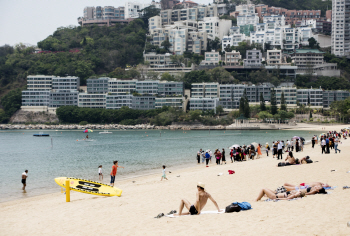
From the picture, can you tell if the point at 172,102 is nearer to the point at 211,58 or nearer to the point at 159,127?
the point at 159,127

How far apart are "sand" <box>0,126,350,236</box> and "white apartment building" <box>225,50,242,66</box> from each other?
376 ft

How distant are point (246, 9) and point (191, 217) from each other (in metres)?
168

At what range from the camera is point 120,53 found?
140375 mm

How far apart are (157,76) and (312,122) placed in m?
54.4

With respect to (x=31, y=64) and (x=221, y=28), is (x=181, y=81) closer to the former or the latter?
(x=221, y=28)

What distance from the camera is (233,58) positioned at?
130250 millimetres

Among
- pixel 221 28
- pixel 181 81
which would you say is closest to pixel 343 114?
pixel 181 81

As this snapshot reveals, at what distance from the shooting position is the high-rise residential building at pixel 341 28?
135750 millimetres

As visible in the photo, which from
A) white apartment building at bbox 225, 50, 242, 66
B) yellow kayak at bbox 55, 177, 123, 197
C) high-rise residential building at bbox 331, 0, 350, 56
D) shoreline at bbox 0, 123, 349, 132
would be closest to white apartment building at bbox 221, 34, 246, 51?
white apartment building at bbox 225, 50, 242, 66

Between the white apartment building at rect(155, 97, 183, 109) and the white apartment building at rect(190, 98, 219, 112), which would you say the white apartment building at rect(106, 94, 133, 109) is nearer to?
the white apartment building at rect(155, 97, 183, 109)

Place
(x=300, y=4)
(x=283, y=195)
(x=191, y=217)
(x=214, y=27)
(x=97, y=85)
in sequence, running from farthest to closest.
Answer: (x=300, y=4) → (x=214, y=27) → (x=97, y=85) → (x=283, y=195) → (x=191, y=217)

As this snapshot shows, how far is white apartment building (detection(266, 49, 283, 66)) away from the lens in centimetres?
12912

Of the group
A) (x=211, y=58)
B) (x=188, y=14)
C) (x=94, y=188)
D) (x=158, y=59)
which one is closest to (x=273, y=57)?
(x=211, y=58)

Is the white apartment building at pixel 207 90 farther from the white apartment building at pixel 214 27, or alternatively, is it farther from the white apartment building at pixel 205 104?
the white apartment building at pixel 214 27
